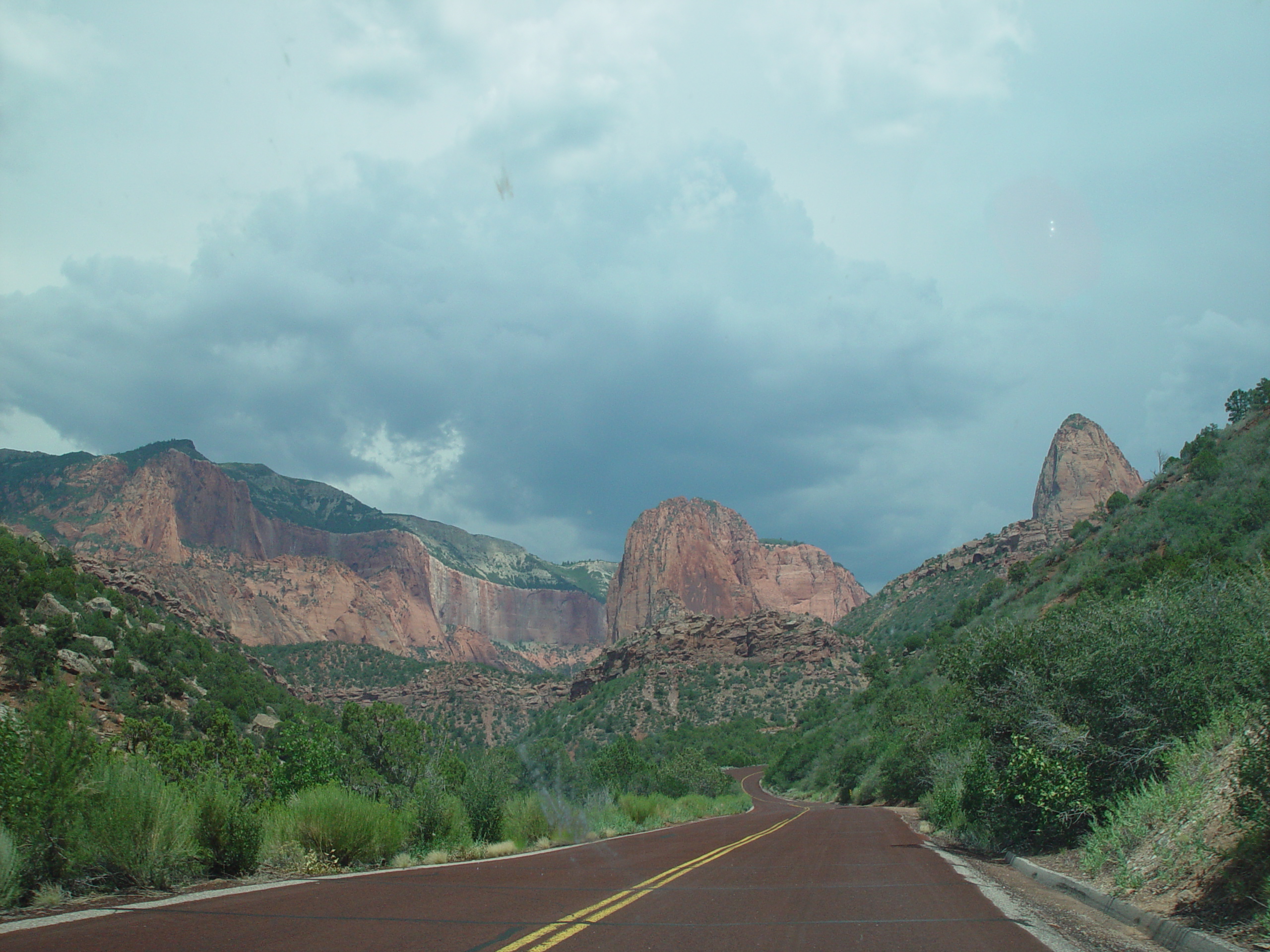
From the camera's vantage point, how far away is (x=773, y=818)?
28.0m

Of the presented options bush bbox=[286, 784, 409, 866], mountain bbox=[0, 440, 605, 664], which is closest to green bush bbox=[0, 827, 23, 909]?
bush bbox=[286, 784, 409, 866]

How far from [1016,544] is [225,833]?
3808 inches

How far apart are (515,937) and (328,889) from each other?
3.77 meters

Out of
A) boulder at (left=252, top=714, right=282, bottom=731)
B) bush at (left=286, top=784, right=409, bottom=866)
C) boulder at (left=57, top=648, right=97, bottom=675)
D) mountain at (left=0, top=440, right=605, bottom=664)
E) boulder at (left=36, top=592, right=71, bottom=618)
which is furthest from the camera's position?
mountain at (left=0, top=440, right=605, bottom=664)

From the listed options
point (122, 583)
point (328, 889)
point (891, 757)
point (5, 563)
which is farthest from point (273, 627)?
point (328, 889)

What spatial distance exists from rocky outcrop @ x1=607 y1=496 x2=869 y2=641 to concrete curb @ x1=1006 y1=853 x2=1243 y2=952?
442ft

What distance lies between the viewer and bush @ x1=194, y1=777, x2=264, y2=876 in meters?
9.08

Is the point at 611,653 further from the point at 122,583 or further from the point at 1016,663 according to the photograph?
the point at 1016,663

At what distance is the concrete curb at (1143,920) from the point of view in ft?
19.8

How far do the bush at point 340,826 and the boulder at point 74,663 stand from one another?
23048mm

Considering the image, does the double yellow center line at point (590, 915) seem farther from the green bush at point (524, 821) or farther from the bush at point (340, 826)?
the green bush at point (524, 821)

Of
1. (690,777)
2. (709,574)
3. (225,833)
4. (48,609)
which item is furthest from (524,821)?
(709,574)

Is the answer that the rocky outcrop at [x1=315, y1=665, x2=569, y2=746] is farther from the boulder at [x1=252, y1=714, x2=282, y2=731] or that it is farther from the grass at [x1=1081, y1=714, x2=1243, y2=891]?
the grass at [x1=1081, y1=714, x2=1243, y2=891]

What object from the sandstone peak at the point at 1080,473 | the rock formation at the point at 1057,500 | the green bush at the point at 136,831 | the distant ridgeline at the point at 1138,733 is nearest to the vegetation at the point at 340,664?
the rock formation at the point at 1057,500
